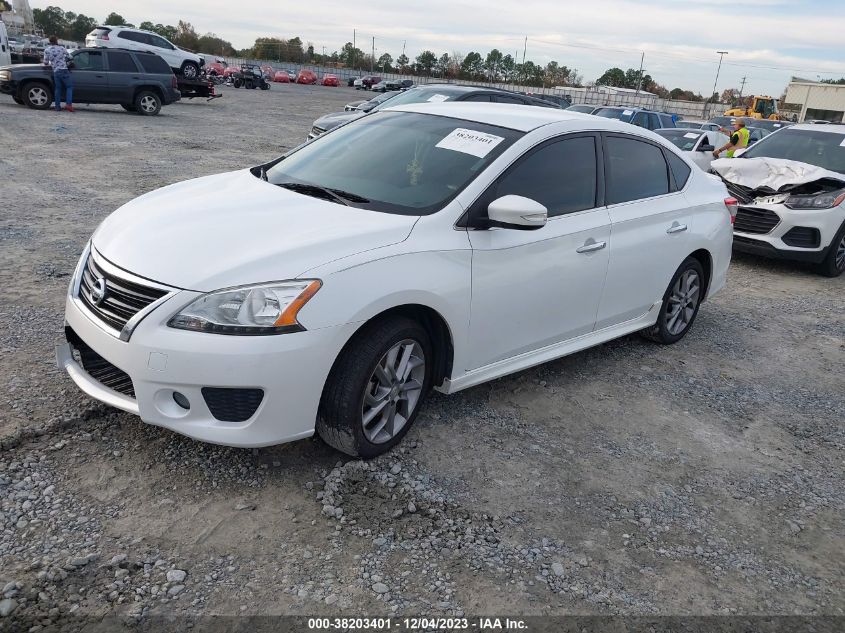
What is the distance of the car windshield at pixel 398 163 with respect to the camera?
149 inches

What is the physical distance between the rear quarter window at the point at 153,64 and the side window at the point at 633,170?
17.8 metres

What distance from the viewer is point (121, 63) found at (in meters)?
18.8

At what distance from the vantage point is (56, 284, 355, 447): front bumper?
9.53 ft

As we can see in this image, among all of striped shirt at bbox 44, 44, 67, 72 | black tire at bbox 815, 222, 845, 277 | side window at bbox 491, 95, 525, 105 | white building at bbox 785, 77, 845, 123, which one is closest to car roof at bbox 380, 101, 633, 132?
black tire at bbox 815, 222, 845, 277

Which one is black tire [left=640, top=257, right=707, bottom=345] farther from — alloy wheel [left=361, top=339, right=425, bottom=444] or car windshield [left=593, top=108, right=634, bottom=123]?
car windshield [left=593, top=108, right=634, bottom=123]

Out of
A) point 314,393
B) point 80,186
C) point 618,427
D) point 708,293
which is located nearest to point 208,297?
point 314,393

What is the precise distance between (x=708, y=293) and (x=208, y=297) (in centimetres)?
440

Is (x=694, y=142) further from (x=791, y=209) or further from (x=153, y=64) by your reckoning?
(x=153, y=64)

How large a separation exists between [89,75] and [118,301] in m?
18.2

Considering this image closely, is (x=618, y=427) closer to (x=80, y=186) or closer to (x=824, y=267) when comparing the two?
(x=824, y=267)

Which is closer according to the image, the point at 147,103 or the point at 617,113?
the point at 617,113

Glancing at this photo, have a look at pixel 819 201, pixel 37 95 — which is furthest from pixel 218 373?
pixel 37 95

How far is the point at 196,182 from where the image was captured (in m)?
4.30

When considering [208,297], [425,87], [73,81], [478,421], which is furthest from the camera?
[73,81]
